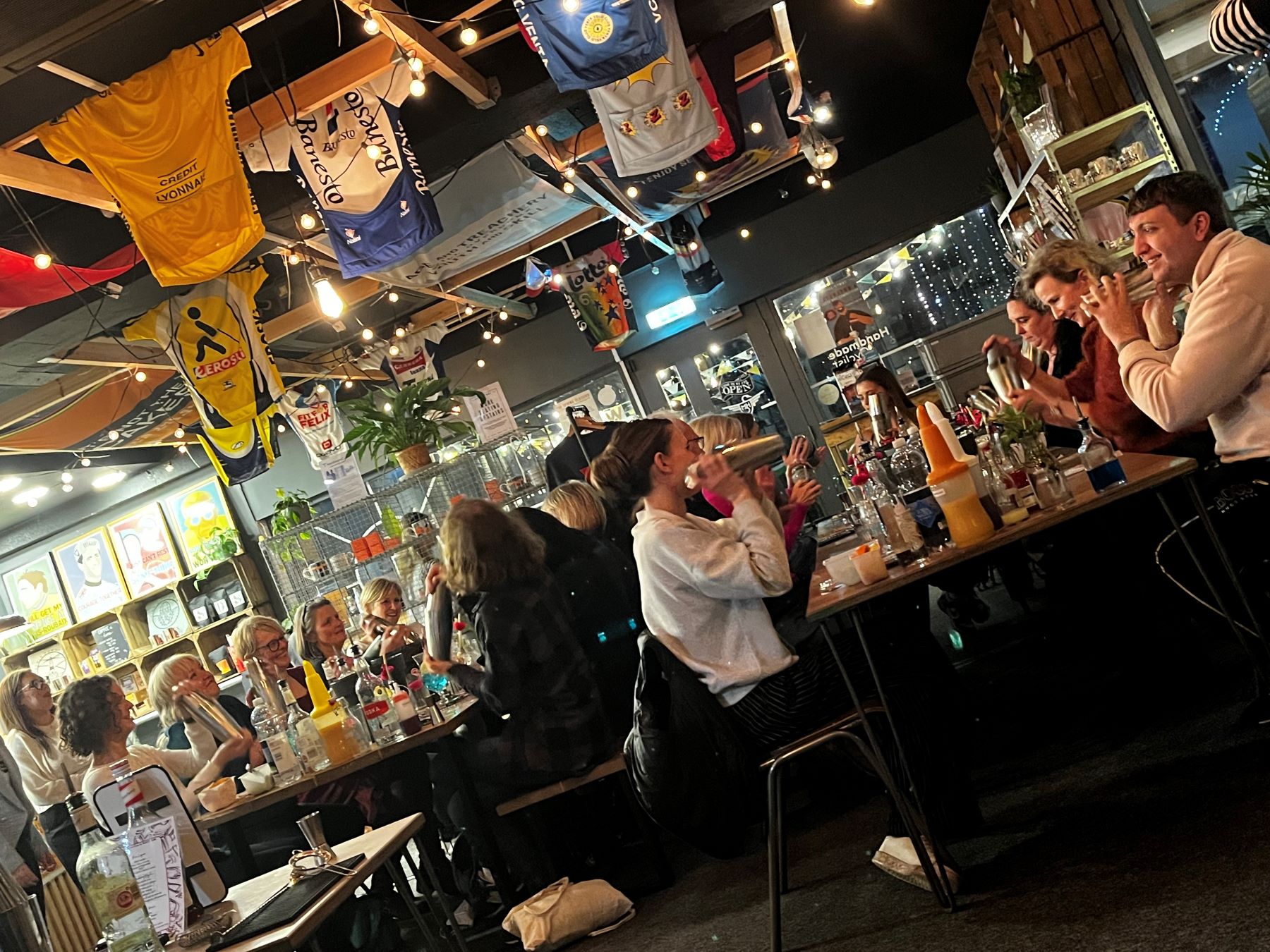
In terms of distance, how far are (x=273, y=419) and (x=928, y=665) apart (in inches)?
359

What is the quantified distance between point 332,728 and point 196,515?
806cm

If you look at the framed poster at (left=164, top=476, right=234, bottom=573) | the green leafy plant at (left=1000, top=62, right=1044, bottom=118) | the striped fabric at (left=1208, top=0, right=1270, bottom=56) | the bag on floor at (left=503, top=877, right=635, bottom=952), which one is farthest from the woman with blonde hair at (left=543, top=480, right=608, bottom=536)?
the framed poster at (left=164, top=476, right=234, bottom=573)

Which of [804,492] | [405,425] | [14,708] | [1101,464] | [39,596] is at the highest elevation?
[39,596]

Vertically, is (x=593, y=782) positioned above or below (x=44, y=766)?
below

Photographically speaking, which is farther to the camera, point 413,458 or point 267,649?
point 413,458

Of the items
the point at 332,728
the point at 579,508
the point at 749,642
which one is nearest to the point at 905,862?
the point at 749,642

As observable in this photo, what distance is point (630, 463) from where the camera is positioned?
3246 mm

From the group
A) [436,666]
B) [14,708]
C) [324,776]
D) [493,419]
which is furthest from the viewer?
[493,419]

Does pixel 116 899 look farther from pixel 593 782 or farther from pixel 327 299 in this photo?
pixel 327 299

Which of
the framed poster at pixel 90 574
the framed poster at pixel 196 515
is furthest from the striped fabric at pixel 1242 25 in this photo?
the framed poster at pixel 90 574

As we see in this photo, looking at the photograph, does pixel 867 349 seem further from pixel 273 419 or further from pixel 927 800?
pixel 927 800

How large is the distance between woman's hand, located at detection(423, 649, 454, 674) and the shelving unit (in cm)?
713

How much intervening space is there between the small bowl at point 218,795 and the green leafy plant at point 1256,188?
18.9ft

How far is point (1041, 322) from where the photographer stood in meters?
4.50
